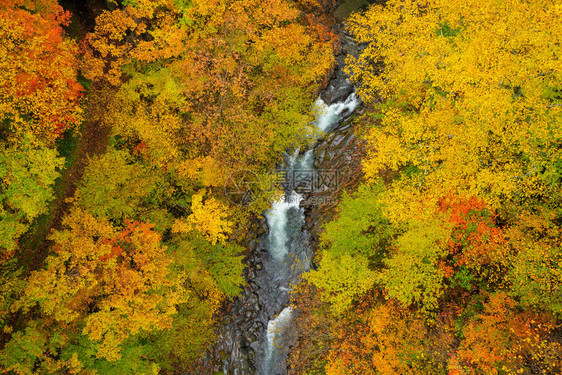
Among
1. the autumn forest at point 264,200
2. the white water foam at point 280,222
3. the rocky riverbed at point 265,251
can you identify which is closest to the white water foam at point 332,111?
the rocky riverbed at point 265,251

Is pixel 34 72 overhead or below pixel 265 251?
overhead

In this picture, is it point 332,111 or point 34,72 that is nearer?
point 34,72

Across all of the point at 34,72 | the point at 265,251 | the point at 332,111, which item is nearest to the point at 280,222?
the point at 265,251

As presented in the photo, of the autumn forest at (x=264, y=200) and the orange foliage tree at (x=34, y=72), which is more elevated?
the orange foliage tree at (x=34, y=72)

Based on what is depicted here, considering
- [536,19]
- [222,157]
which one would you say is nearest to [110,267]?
[222,157]

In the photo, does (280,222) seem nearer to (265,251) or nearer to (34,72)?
(265,251)

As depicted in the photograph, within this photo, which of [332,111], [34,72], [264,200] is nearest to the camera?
[34,72]

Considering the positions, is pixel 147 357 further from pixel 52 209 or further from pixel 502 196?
pixel 502 196

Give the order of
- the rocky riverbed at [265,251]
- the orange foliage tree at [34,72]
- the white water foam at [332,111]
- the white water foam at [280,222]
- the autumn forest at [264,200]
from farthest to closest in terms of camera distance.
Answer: the white water foam at [332,111]
the white water foam at [280,222]
the rocky riverbed at [265,251]
the orange foliage tree at [34,72]
the autumn forest at [264,200]

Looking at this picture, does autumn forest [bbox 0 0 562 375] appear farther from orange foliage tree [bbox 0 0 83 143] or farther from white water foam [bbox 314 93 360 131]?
white water foam [bbox 314 93 360 131]

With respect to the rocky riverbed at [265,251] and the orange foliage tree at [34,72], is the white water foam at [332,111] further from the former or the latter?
the orange foliage tree at [34,72]
